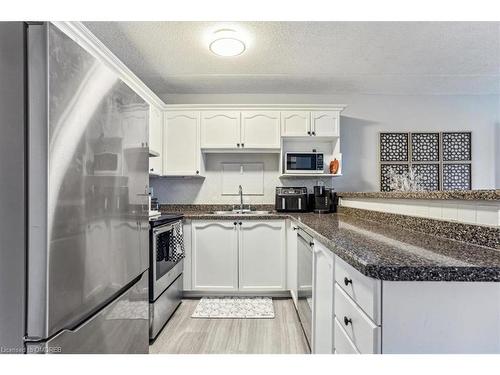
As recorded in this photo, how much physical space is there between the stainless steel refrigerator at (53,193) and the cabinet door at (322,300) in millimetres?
963

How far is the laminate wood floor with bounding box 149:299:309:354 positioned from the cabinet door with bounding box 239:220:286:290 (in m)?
0.37

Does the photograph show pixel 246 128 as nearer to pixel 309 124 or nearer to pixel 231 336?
pixel 309 124

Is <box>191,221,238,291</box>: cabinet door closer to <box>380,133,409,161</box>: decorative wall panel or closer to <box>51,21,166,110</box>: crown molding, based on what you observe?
<box>51,21,166,110</box>: crown molding

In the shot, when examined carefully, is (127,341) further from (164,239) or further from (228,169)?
(228,169)

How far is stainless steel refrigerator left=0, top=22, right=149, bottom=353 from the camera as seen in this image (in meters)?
0.73

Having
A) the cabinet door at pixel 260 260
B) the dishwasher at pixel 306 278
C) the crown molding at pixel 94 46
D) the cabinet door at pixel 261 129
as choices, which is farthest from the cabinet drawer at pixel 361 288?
the cabinet door at pixel 261 129

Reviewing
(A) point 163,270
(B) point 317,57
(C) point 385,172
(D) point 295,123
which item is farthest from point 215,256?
(C) point 385,172

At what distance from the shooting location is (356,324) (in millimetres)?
878

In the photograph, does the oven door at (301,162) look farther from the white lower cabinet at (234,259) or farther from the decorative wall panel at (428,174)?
the decorative wall panel at (428,174)

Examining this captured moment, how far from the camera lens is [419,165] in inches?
132

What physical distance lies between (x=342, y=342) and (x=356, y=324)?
20 cm

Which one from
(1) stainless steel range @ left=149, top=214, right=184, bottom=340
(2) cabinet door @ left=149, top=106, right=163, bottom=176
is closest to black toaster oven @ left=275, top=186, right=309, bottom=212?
(1) stainless steel range @ left=149, top=214, right=184, bottom=340
